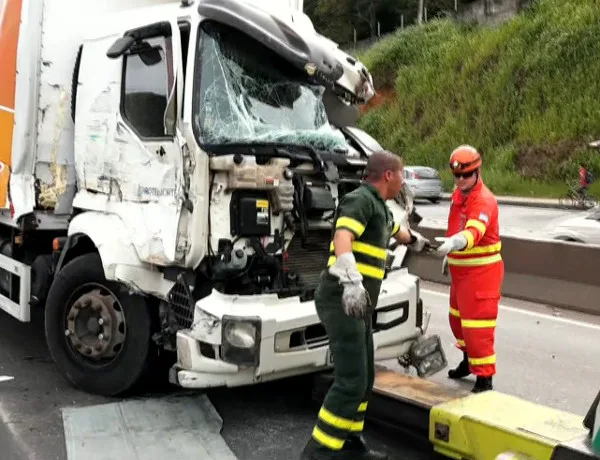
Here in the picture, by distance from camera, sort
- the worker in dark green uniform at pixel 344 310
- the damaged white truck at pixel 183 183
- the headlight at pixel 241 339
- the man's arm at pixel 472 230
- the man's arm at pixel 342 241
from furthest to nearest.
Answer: the man's arm at pixel 472 230, the damaged white truck at pixel 183 183, the headlight at pixel 241 339, the worker in dark green uniform at pixel 344 310, the man's arm at pixel 342 241

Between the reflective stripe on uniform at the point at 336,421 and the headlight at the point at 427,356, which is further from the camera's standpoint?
the headlight at the point at 427,356

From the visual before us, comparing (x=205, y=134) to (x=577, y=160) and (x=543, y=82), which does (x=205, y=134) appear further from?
(x=543, y=82)

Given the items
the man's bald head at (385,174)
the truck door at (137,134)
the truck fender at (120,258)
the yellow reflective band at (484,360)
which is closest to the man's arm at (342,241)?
the man's bald head at (385,174)

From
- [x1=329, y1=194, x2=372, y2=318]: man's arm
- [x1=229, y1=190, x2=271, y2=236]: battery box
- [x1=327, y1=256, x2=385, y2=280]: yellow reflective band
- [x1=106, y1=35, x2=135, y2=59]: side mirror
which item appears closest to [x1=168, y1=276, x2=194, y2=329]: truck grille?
[x1=229, y1=190, x2=271, y2=236]: battery box

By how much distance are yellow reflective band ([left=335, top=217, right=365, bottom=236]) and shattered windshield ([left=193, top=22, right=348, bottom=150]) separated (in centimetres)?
99

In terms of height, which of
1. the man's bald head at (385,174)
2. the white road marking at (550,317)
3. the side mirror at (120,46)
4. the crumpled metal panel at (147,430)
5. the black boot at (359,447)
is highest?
the side mirror at (120,46)

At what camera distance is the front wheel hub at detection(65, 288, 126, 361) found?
15.5 feet

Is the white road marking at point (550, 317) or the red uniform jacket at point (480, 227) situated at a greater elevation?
the red uniform jacket at point (480, 227)

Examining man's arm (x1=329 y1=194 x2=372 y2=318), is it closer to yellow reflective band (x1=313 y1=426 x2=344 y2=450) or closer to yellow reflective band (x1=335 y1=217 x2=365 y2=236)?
yellow reflective band (x1=335 y1=217 x2=365 y2=236)

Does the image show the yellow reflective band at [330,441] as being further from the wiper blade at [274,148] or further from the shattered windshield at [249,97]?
the shattered windshield at [249,97]

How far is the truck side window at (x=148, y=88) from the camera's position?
449cm

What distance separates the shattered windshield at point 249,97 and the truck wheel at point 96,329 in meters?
1.26

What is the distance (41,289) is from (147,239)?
1449 mm

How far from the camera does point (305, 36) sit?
4.61 metres
